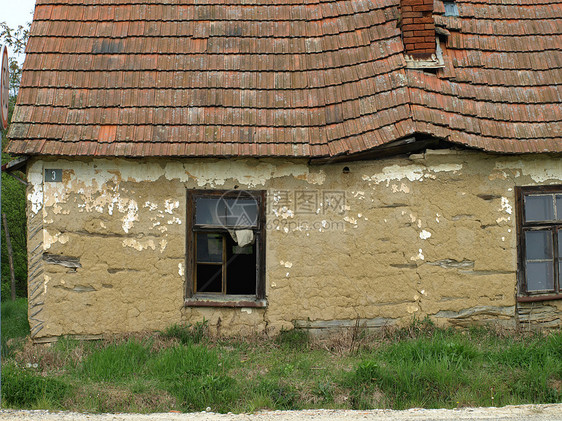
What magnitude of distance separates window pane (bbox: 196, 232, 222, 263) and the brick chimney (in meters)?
3.68

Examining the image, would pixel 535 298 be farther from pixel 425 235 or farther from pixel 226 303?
pixel 226 303

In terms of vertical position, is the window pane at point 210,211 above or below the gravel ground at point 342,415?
above

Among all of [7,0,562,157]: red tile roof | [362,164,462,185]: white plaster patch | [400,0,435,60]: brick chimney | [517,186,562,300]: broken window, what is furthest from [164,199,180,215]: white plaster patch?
[517,186,562,300]: broken window

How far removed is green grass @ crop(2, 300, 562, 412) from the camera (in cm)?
597

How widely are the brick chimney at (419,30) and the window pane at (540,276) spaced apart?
3187mm

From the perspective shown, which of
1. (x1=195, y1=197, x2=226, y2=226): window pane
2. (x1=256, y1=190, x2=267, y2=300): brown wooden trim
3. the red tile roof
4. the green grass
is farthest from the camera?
(x1=195, y1=197, x2=226, y2=226): window pane

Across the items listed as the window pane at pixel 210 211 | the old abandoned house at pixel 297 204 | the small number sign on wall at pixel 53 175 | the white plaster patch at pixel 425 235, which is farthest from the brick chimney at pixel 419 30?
the small number sign on wall at pixel 53 175

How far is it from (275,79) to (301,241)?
90.1 inches

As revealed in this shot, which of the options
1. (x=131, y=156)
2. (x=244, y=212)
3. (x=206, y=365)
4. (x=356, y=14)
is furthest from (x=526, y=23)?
(x=206, y=365)

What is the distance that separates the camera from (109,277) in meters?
7.84

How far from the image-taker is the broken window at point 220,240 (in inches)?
311

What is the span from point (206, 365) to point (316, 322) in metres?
1.77

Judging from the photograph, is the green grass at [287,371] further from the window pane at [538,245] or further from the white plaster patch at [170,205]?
the white plaster patch at [170,205]

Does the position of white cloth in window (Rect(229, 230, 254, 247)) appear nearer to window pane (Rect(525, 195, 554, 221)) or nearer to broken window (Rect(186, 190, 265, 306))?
broken window (Rect(186, 190, 265, 306))
